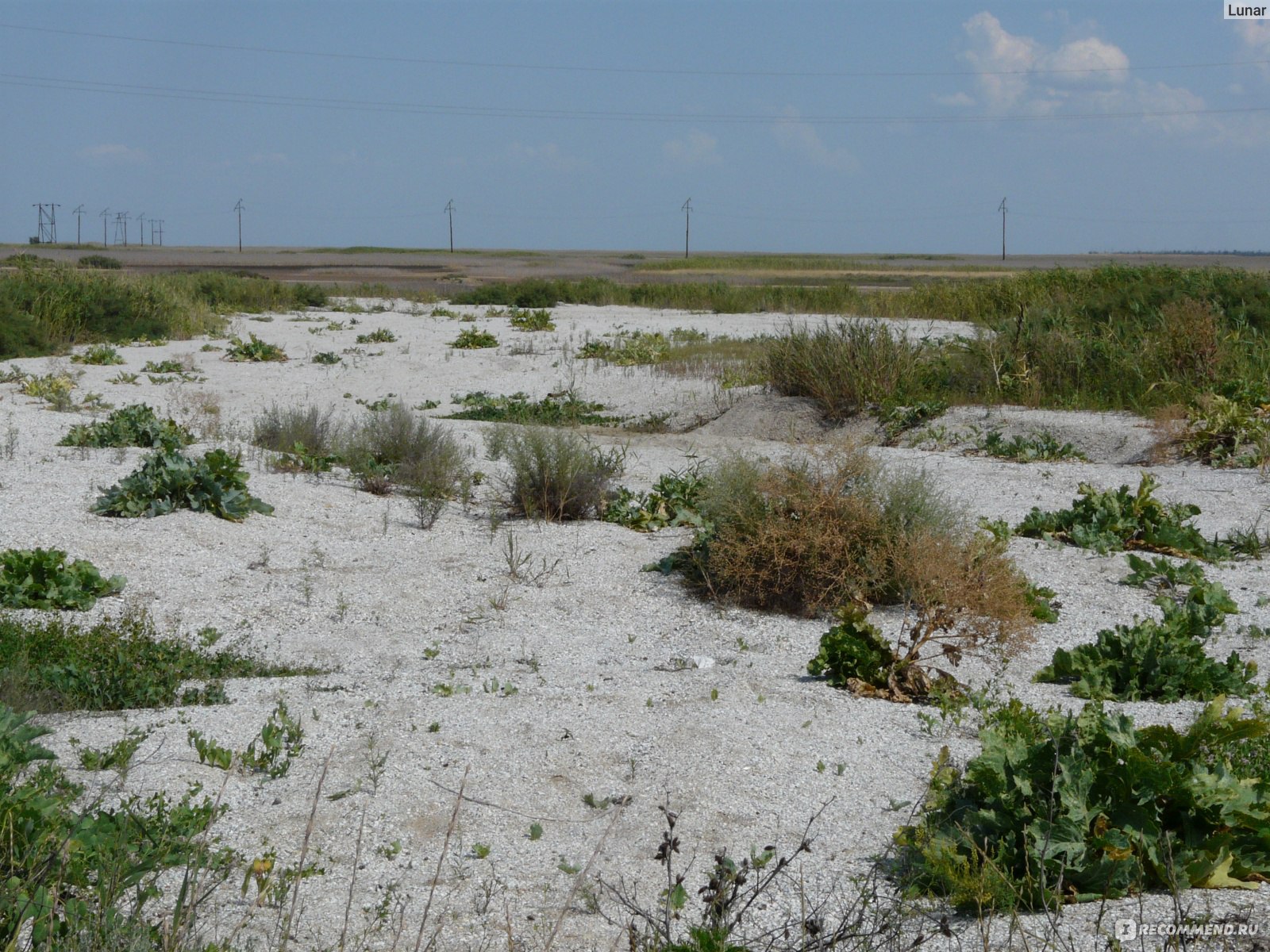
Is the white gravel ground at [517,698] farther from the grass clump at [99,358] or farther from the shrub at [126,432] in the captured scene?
the grass clump at [99,358]

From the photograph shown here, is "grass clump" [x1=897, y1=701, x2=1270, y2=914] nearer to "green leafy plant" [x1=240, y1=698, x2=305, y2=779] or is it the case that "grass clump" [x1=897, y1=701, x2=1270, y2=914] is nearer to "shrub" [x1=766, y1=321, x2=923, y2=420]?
"green leafy plant" [x1=240, y1=698, x2=305, y2=779]

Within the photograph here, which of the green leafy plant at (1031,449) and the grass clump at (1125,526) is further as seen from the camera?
the green leafy plant at (1031,449)

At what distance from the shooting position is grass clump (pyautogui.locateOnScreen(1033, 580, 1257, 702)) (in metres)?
4.53

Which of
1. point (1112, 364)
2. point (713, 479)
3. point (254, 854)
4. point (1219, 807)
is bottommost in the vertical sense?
point (254, 854)

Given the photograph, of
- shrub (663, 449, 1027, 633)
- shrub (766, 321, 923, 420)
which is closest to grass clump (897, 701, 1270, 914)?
shrub (663, 449, 1027, 633)

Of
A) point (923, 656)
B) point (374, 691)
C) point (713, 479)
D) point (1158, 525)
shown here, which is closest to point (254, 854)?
point (374, 691)

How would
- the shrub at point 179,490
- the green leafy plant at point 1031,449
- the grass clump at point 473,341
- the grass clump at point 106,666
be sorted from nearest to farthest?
the grass clump at point 106,666 → the shrub at point 179,490 → the green leafy plant at point 1031,449 → the grass clump at point 473,341

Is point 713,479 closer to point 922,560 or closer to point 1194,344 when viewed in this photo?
point 922,560

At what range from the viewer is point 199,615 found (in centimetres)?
555

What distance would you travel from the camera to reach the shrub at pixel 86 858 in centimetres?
233

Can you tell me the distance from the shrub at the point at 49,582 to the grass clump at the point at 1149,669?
4.62 metres

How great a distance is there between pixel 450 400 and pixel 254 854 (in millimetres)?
10841

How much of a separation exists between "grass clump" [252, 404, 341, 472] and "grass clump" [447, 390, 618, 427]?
2.33m

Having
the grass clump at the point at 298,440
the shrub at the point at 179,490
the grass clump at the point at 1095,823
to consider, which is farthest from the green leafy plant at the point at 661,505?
the grass clump at the point at 1095,823
